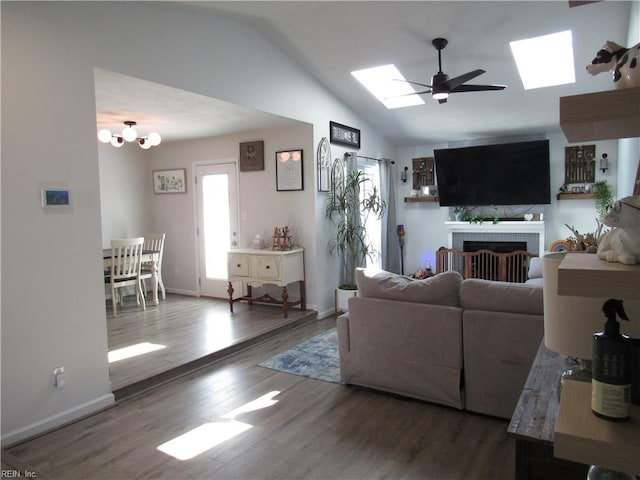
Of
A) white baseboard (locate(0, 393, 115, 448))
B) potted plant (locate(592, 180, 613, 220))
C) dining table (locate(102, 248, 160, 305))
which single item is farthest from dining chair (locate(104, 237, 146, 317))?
potted plant (locate(592, 180, 613, 220))

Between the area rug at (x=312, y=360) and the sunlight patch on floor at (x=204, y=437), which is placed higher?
the area rug at (x=312, y=360)

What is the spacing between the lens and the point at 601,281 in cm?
83

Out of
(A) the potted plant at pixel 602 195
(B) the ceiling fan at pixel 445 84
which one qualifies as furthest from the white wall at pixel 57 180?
(A) the potted plant at pixel 602 195

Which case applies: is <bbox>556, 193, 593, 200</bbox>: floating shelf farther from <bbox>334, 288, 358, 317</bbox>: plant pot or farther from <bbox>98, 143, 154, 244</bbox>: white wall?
<bbox>98, 143, 154, 244</bbox>: white wall

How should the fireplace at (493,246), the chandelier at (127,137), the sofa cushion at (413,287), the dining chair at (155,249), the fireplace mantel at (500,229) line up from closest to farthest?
the sofa cushion at (413,287) < the chandelier at (127,137) < the dining chair at (155,249) < the fireplace mantel at (500,229) < the fireplace at (493,246)

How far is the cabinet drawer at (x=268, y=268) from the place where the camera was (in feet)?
18.0

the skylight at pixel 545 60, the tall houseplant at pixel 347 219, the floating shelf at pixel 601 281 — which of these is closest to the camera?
the floating shelf at pixel 601 281

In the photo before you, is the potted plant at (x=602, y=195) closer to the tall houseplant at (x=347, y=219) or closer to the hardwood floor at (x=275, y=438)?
the tall houseplant at (x=347, y=219)

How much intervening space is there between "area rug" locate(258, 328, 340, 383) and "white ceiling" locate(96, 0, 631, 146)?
257cm

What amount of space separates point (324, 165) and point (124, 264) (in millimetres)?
2850

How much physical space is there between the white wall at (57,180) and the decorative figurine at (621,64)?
3076 millimetres

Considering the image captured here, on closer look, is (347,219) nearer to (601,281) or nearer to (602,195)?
(602,195)

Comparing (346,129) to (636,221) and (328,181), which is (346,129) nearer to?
(328,181)

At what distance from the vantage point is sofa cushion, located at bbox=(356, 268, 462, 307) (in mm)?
3166
